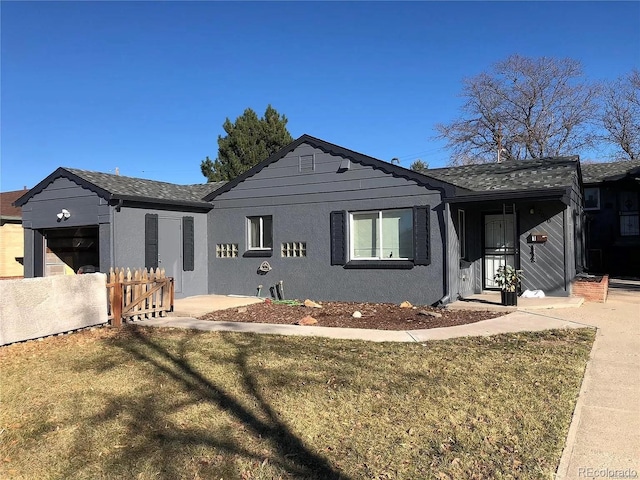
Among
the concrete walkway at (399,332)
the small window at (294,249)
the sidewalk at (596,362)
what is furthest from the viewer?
the small window at (294,249)

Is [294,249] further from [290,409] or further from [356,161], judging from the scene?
[290,409]

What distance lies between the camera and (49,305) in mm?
7617

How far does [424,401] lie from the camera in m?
4.55

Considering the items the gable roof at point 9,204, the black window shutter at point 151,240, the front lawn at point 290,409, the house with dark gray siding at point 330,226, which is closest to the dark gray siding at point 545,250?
the house with dark gray siding at point 330,226

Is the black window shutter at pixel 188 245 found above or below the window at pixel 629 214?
below

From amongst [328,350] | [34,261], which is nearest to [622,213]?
[328,350]

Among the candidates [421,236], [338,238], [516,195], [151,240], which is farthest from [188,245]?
[516,195]

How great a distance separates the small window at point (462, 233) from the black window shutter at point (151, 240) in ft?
25.6

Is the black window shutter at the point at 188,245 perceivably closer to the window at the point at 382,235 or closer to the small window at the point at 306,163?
the small window at the point at 306,163

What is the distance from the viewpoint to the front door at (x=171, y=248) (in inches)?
488

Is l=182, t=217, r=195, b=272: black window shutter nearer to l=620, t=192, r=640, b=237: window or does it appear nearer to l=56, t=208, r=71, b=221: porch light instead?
l=56, t=208, r=71, b=221: porch light

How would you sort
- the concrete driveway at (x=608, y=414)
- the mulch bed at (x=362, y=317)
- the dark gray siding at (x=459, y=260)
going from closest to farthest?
the concrete driveway at (x=608, y=414)
the mulch bed at (x=362, y=317)
the dark gray siding at (x=459, y=260)

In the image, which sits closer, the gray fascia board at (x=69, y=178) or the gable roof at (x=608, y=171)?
the gray fascia board at (x=69, y=178)

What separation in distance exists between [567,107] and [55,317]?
1421 inches
